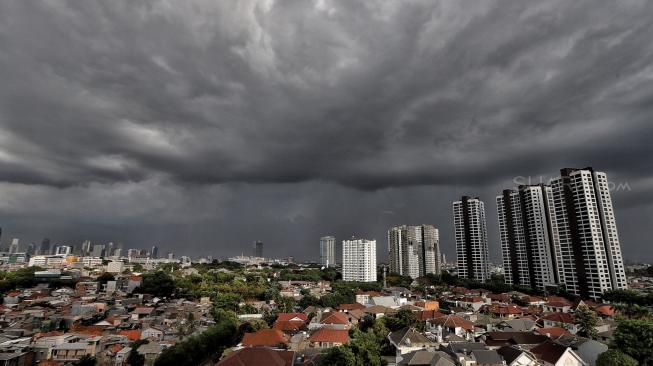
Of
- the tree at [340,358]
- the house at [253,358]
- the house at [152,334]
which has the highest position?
the tree at [340,358]

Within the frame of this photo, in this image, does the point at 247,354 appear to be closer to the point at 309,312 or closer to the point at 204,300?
the point at 309,312

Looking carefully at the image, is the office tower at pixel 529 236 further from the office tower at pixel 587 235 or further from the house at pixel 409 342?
the house at pixel 409 342

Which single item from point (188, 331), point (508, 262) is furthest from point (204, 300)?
point (508, 262)

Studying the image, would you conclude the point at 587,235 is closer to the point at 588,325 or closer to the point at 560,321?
the point at 560,321

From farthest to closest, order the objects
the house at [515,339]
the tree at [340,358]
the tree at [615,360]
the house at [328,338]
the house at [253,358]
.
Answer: the house at [328,338] < the house at [515,339] < the house at [253,358] < the tree at [340,358] < the tree at [615,360]

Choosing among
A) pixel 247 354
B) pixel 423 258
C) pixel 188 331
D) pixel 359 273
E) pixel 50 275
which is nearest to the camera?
pixel 247 354

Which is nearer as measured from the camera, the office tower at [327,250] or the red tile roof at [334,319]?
the red tile roof at [334,319]

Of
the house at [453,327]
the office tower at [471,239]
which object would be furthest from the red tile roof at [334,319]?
the office tower at [471,239]
